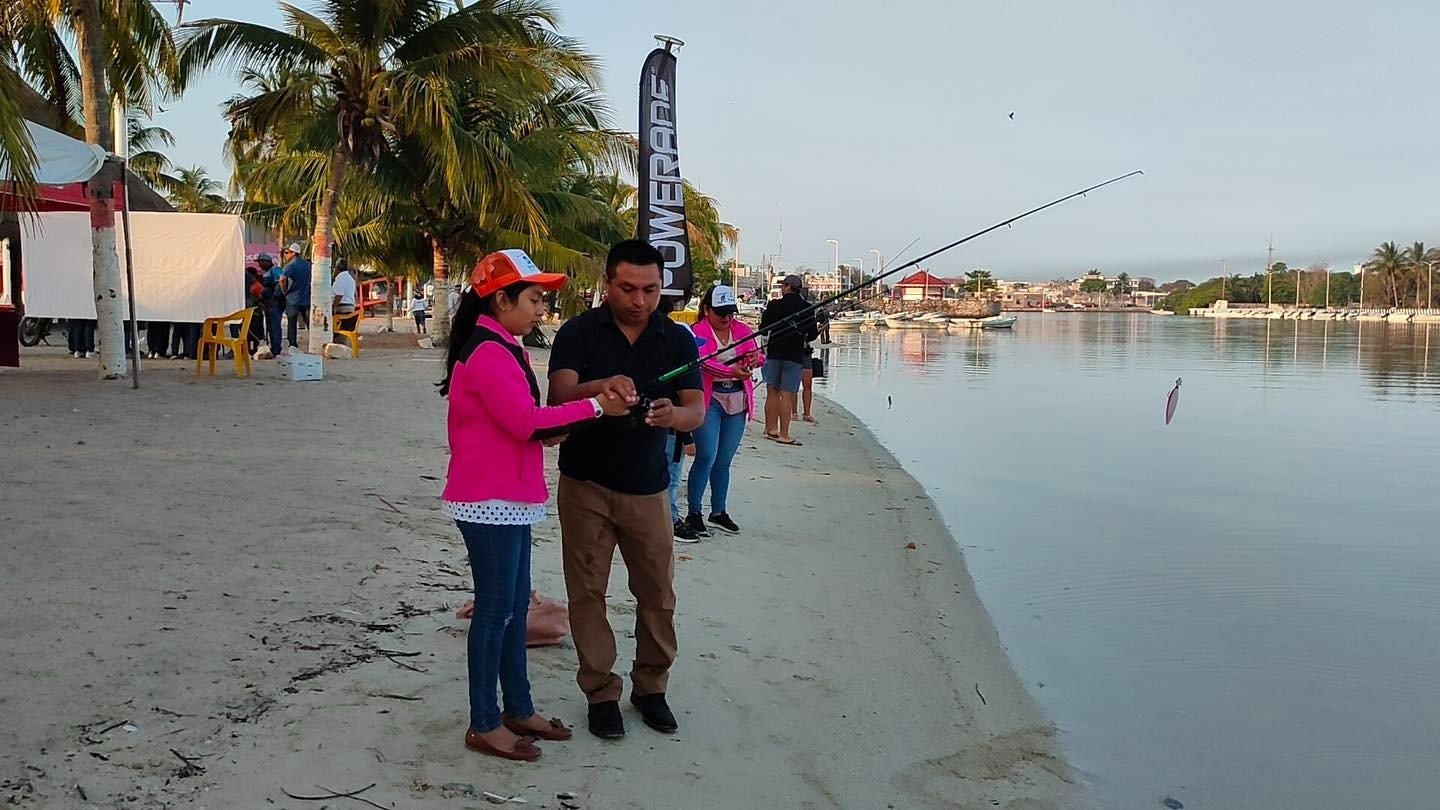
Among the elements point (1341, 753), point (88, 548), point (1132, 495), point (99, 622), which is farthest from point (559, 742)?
point (1132, 495)

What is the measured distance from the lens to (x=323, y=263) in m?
16.4

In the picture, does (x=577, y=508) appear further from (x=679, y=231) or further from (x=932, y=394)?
(x=932, y=394)

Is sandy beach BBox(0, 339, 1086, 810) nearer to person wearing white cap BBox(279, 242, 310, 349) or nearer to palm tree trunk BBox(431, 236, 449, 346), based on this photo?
person wearing white cap BBox(279, 242, 310, 349)

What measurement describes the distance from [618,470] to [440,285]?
20388 mm

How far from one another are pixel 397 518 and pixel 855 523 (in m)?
3.54

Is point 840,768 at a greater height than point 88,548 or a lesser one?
lesser

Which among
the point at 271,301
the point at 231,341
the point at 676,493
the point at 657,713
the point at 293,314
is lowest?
the point at 657,713

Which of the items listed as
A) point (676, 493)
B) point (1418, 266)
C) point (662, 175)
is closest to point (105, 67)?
point (662, 175)

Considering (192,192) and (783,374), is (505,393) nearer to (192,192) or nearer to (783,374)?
(783,374)

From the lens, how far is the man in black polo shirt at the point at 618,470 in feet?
12.3

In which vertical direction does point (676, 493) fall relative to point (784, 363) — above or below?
below

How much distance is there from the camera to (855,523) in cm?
854

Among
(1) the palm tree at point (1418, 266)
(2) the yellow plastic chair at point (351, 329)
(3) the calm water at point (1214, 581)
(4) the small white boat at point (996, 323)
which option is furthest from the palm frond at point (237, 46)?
(1) the palm tree at point (1418, 266)

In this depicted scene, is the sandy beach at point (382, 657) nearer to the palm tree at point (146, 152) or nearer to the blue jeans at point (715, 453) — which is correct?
the blue jeans at point (715, 453)
